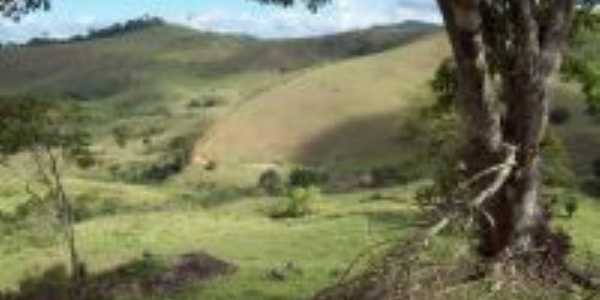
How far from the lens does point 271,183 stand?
260ft

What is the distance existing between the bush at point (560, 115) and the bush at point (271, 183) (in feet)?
50.5

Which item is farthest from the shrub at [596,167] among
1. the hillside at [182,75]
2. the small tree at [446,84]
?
the hillside at [182,75]

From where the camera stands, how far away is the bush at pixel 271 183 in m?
74.5

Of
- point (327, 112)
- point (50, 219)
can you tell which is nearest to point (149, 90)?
point (327, 112)

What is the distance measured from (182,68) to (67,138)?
150539 millimetres

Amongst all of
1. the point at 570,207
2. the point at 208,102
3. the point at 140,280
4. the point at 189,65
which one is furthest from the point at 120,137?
the point at 189,65

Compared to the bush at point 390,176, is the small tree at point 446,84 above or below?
above

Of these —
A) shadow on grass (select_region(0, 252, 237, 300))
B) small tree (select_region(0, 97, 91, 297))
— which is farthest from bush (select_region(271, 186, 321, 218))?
shadow on grass (select_region(0, 252, 237, 300))

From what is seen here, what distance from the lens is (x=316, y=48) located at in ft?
606

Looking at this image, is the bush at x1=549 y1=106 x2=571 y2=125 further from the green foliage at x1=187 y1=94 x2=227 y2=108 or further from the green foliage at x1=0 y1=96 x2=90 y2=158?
the green foliage at x1=187 y1=94 x2=227 y2=108

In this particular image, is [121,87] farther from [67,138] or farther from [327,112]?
[67,138]

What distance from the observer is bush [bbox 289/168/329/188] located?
257 ft

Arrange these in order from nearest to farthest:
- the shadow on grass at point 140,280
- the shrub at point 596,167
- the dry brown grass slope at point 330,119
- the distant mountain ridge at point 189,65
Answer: the shadow on grass at point 140,280
the shrub at point 596,167
the dry brown grass slope at point 330,119
the distant mountain ridge at point 189,65

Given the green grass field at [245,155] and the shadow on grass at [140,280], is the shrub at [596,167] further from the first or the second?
the shadow on grass at [140,280]
